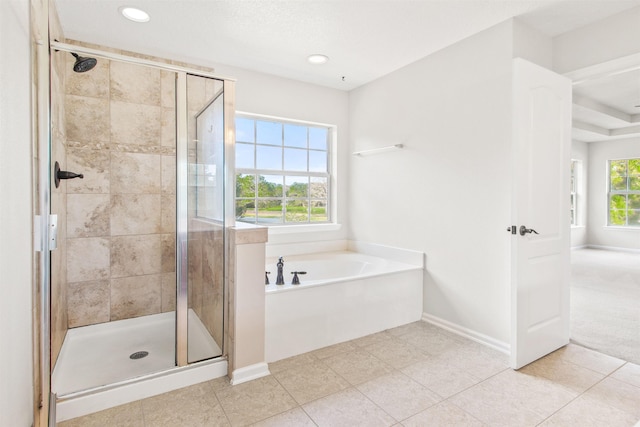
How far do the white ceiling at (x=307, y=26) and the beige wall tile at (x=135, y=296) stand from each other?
201 cm

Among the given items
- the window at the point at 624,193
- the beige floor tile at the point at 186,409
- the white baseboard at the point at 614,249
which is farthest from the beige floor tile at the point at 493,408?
the window at the point at 624,193

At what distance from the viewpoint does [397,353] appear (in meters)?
2.39

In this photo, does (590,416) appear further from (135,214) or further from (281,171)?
(135,214)

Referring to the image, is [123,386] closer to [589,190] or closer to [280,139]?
[280,139]

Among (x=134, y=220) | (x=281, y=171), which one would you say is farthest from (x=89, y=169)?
(x=281, y=171)

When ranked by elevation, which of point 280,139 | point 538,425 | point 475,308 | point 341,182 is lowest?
point 538,425

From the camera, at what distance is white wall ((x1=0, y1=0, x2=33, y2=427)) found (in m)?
1.05

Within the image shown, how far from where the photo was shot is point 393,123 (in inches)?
131

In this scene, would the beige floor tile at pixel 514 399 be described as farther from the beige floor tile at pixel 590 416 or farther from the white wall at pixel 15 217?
the white wall at pixel 15 217

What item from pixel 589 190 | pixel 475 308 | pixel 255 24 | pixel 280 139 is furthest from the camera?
pixel 589 190

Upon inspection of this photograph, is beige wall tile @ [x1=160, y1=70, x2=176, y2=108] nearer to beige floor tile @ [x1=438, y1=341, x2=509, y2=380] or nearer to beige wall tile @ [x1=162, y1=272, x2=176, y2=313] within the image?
beige wall tile @ [x1=162, y1=272, x2=176, y2=313]

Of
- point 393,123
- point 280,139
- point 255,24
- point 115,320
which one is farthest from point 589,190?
point 115,320

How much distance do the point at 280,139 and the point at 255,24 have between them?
1351mm

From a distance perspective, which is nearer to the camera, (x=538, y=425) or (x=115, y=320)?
(x=538, y=425)
